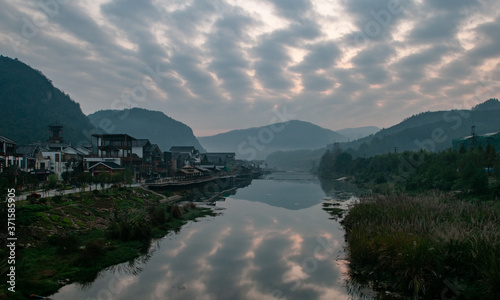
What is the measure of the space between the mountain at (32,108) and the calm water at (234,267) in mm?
91652

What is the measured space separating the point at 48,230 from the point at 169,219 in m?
10.7

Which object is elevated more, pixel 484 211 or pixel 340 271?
pixel 484 211

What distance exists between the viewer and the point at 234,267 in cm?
1758

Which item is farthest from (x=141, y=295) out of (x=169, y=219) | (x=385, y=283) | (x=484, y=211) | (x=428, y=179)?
(x=428, y=179)

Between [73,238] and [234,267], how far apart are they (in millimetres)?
9293

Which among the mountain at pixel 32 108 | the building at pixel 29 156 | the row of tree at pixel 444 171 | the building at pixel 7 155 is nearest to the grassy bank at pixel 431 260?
the row of tree at pixel 444 171

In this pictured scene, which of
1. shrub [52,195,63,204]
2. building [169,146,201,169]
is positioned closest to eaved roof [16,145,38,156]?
building [169,146,201,169]

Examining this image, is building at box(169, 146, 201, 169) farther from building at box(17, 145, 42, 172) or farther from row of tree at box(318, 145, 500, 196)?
row of tree at box(318, 145, 500, 196)

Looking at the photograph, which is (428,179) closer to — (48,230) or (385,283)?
(385,283)

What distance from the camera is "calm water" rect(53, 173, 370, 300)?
1416cm

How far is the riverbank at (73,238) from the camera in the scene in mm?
13992

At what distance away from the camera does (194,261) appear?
60.7 ft

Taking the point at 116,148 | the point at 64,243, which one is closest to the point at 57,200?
the point at 64,243

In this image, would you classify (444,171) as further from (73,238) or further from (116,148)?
(116,148)
